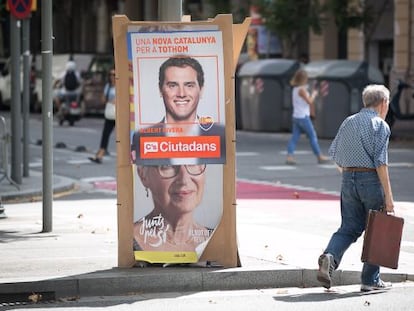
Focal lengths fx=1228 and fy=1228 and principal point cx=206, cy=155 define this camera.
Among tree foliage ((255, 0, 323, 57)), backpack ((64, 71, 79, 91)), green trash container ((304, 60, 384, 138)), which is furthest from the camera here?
backpack ((64, 71, 79, 91))

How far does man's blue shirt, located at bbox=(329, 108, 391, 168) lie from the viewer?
9438 millimetres

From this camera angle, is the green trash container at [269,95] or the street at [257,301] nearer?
the street at [257,301]

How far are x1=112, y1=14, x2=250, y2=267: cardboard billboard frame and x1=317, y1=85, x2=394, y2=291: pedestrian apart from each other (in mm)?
926

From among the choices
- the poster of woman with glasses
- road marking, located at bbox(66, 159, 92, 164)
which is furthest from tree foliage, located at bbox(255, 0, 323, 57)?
→ the poster of woman with glasses

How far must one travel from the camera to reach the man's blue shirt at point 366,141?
9.44 meters

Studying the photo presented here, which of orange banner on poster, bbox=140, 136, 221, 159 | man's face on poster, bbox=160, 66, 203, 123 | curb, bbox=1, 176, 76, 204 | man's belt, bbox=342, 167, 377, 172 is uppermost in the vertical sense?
man's face on poster, bbox=160, 66, 203, 123

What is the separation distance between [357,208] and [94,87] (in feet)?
100

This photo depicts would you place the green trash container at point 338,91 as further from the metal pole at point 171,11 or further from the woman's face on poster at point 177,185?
the woman's face on poster at point 177,185

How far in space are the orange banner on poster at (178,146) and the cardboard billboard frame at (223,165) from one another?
0.14 metres

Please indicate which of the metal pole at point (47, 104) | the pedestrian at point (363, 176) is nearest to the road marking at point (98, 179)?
the metal pole at point (47, 104)

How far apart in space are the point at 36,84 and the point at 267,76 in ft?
45.3

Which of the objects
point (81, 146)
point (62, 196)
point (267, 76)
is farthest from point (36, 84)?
point (62, 196)

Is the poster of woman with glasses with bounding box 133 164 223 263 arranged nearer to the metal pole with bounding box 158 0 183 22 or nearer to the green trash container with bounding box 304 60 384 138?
the metal pole with bounding box 158 0 183 22

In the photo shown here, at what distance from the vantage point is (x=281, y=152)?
24.9m
